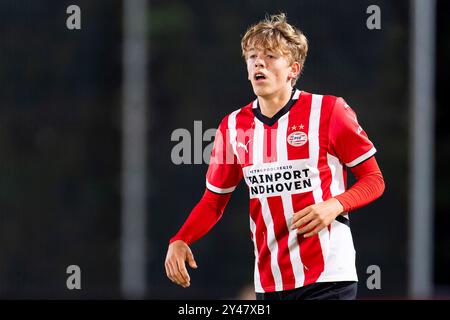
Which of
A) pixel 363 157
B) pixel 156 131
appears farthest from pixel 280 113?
pixel 156 131

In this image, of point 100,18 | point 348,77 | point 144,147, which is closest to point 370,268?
point 348,77

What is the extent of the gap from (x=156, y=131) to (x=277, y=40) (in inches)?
162

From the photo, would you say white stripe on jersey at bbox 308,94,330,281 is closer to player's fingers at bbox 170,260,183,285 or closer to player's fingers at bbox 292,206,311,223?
player's fingers at bbox 292,206,311,223

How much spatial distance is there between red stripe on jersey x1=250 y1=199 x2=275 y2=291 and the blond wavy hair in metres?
0.57

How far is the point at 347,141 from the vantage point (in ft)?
11.3

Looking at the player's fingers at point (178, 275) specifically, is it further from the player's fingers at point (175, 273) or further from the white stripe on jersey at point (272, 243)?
the white stripe on jersey at point (272, 243)

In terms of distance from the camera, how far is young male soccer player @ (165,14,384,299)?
3.46 metres

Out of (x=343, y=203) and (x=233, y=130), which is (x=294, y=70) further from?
(x=343, y=203)

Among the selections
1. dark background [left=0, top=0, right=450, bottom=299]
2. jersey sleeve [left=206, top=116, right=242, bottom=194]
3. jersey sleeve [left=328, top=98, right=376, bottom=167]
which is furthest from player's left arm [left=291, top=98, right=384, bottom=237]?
dark background [left=0, top=0, right=450, bottom=299]

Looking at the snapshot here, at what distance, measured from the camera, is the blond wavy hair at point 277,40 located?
11.6 feet

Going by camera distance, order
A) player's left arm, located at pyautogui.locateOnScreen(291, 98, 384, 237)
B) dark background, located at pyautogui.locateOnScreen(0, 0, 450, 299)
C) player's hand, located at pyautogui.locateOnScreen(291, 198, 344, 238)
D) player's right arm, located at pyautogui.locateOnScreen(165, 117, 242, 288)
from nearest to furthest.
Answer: player's hand, located at pyautogui.locateOnScreen(291, 198, 344, 238) < player's left arm, located at pyautogui.locateOnScreen(291, 98, 384, 237) < player's right arm, located at pyautogui.locateOnScreen(165, 117, 242, 288) < dark background, located at pyautogui.locateOnScreen(0, 0, 450, 299)
